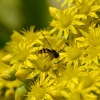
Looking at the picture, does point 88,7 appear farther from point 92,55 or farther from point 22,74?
point 22,74

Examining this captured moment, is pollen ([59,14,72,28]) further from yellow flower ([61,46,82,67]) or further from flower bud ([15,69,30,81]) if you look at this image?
flower bud ([15,69,30,81])

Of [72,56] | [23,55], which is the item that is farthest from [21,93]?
[72,56]

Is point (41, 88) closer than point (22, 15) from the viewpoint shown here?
Yes

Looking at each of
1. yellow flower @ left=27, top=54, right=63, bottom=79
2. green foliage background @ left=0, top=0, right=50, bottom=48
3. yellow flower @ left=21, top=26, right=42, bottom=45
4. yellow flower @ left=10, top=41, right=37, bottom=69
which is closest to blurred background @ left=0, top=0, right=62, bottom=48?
green foliage background @ left=0, top=0, right=50, bottom=48

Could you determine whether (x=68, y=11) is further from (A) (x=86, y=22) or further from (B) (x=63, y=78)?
(B) (x=63, y=78)

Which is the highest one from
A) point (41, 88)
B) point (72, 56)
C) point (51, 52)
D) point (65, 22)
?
point (65, 22)
